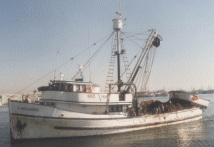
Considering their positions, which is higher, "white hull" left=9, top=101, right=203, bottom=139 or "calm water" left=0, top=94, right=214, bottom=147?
"white hull" left=9, top=101, right=203, bottom=139

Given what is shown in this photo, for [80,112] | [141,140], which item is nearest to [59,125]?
[80,112]

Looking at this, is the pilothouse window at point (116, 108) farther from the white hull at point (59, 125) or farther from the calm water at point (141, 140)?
the calm water at point (141, 140)

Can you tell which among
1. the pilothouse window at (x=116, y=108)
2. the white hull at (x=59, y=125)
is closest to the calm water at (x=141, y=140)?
the white hull at (x=59, y=125)

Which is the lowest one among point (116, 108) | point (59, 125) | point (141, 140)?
point (141, 140)

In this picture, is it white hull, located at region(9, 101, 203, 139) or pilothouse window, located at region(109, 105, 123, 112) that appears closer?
white hull, located at region(9, 101, 203, 139)

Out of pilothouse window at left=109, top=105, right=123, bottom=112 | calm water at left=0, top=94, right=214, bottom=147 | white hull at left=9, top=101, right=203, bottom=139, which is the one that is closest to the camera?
calm water at left=0, top=94, right=214, bottom=147

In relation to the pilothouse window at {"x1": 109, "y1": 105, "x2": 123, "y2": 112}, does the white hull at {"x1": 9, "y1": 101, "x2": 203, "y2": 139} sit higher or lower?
lower

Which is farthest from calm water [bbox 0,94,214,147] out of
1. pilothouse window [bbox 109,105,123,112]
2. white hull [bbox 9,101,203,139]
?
pilothouse window [bbox 109,105,123,112]

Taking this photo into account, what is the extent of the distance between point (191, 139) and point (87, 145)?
28.7 ft

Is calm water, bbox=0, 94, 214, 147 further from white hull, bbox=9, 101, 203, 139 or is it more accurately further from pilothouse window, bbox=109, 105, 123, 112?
pilothouse window, bbox=109, 105, 123, 112

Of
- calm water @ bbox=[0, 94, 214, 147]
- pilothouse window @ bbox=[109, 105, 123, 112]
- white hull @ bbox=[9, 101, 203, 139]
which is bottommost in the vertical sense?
calm water @ bbox=[0, 94, 214, 147]

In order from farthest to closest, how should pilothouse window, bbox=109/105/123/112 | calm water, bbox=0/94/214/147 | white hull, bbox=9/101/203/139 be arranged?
1. pilothouse window, bbox=109/105/123/112
2. white hull, bbox=9/101/203/139
3. calm water, bbox=0/94/214/147

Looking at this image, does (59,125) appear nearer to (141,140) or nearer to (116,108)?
(116,108)

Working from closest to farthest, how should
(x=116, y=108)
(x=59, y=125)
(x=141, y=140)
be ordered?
(x=59, y=125)
(x=141, y=140)
(x=116, y=108)
